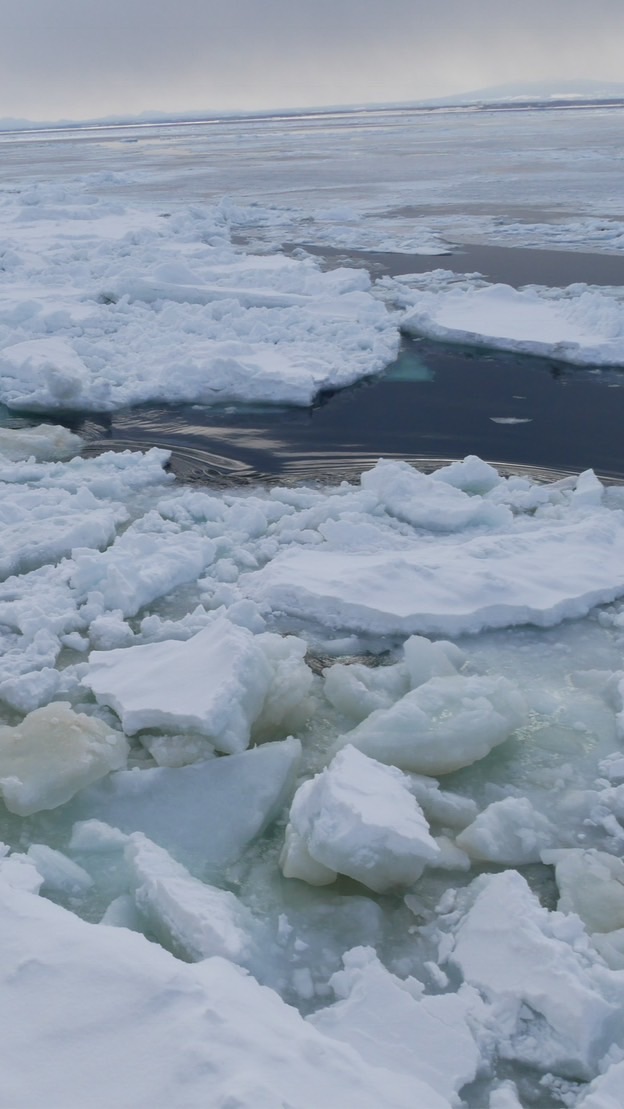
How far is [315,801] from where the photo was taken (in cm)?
287

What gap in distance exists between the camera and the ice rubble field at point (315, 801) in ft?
6.67

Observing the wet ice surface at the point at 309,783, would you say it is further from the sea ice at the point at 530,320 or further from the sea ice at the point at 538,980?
the sea ice at the point at 530,320

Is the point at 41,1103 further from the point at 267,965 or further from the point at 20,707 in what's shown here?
the point at 20,707

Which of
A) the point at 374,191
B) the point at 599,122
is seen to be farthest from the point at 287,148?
the point at 374,191

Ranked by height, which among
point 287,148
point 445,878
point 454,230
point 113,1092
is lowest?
point 445,878

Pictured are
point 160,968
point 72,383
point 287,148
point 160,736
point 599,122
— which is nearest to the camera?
point 160,968

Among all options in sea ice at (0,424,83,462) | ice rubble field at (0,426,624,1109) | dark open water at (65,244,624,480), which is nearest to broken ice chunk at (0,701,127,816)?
ice rubble field at (0,426,624,1109)

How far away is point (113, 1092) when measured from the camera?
1795mm

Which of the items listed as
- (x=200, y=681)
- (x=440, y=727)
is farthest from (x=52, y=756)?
(x=440, y=727)

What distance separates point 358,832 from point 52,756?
1216 millimetres

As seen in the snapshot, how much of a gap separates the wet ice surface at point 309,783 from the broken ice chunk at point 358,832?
0.4 inches

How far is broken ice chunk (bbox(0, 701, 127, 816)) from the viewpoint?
10.3 feet

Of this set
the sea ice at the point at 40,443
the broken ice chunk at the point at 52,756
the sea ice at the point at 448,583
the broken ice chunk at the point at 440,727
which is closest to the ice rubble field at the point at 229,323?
the sea ice at the point at 40,443

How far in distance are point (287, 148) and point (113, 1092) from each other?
45.6m
